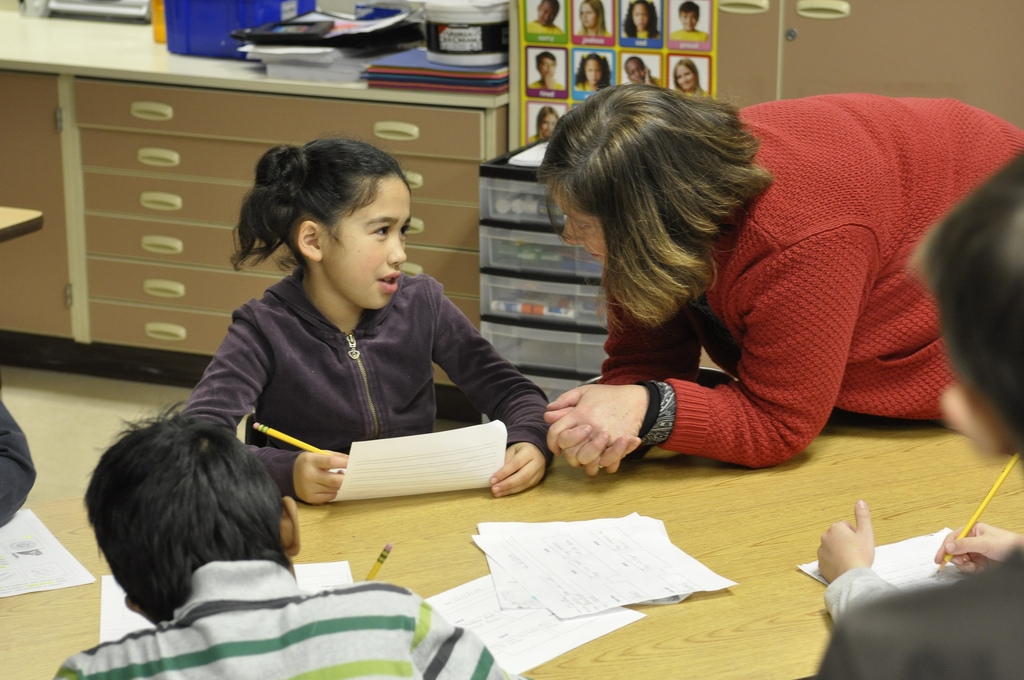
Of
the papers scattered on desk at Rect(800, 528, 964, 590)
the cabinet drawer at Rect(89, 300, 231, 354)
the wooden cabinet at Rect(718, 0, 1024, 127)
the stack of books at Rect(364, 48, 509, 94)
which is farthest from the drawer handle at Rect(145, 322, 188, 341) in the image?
the papers scattered on desk at Rect(800, 528, 964, 590)

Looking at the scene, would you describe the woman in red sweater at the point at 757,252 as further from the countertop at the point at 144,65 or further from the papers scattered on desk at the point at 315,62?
the papers scattered on desk at the point at 315,62

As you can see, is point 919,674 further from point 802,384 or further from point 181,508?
point 802,384

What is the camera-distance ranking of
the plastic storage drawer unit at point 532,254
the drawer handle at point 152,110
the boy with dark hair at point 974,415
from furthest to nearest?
the drawer handle at point 152,110
the plastic storage drawer unit at point 532,254
the boy with dark hair at point 974,415

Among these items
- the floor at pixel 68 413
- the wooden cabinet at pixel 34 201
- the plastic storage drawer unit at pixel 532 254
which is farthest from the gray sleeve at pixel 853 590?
the wooden cabinet at pixel 34 201

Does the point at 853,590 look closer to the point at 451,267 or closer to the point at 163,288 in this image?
the point at 451,267

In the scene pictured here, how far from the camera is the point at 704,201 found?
1.50 metres

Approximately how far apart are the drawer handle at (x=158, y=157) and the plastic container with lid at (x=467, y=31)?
0.82m

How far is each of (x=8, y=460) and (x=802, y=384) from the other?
100 cm

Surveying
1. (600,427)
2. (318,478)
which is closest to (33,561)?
(318,478)

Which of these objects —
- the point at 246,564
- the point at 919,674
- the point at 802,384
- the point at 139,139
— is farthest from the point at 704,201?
the point at 139,139

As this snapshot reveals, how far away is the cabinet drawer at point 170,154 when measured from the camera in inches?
129

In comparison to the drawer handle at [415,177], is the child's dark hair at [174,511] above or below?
above

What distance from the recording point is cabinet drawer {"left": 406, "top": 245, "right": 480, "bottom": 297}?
10.5 ft

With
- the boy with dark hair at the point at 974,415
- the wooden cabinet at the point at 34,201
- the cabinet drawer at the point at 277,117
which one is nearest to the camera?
the boy with dark hair at the point at 974,415
